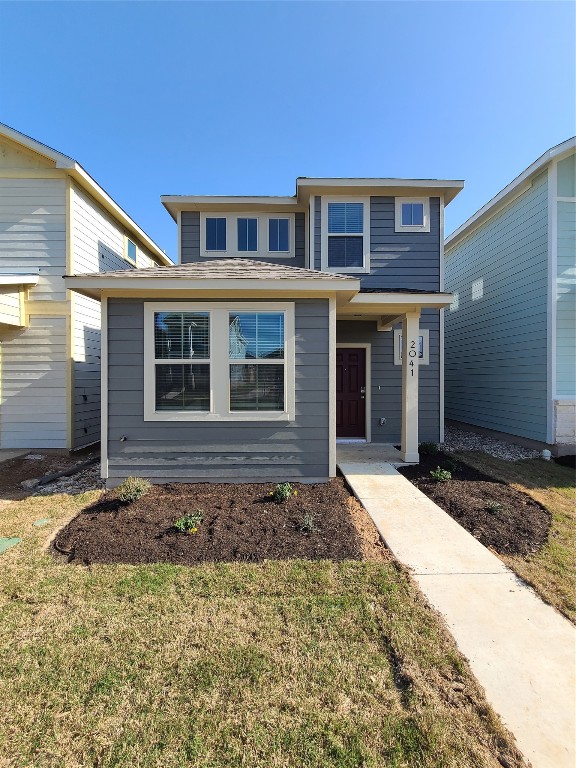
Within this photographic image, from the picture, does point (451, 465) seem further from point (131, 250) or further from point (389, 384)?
point (131, 250)

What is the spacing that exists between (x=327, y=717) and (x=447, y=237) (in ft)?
40.5

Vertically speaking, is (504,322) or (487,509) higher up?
(504,322)

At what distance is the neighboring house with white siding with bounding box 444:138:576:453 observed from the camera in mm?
7113

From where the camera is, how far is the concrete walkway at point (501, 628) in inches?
69.6

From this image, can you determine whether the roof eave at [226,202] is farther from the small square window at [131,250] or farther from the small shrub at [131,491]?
the small shrub at [131,491]

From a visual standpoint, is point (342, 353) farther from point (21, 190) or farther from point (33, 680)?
point (21, 190)

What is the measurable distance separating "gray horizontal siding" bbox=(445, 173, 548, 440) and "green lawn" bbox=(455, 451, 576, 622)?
156 cm

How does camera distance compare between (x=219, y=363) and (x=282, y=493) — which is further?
(x=219, y=363)

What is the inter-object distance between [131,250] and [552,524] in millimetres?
11114

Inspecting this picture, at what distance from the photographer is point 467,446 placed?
8.05m

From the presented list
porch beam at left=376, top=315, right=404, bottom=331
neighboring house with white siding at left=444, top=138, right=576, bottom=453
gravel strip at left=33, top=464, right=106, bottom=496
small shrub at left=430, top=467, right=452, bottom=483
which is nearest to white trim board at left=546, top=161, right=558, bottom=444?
neighboring house with white siding at left=444, top=138, right=576, bottom=453

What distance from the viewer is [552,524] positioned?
404 cm

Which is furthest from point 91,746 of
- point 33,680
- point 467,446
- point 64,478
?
point 467,446

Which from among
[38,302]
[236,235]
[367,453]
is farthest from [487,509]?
[38,302]
